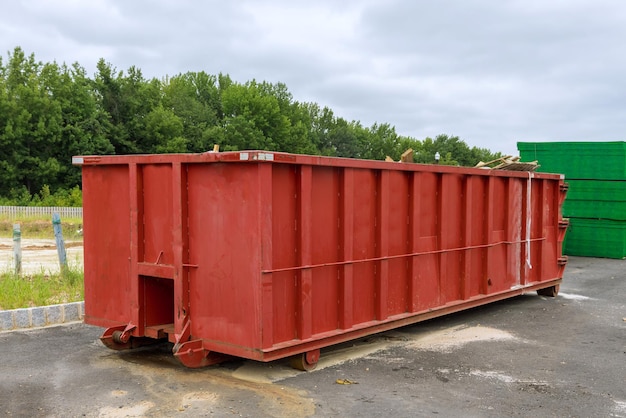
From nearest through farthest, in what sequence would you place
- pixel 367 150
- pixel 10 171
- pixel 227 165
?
pixel 227 165 < pixel 10 171 < pixel 367 150

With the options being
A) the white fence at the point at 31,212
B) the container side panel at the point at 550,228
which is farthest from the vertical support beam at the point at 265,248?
the white fence at the point at 31,212

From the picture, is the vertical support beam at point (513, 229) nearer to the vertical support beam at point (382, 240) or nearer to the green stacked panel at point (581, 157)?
the vertical support beam at point (382, 240)

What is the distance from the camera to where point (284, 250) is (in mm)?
5934

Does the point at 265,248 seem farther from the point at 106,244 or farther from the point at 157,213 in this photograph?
the point at 106,244

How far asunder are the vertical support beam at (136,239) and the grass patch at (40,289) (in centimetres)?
280

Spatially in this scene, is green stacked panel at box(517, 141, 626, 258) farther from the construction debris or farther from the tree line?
the tree line

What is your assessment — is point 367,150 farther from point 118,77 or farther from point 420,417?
point 420,417

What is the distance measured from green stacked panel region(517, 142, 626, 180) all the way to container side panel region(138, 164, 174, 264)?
539 inches

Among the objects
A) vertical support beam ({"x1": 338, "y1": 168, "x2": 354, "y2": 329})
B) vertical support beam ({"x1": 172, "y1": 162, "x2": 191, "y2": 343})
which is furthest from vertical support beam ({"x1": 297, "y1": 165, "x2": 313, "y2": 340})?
vertical support beam ({"x1": 172, "y1": 162, "x2": 191, "y2": 343})

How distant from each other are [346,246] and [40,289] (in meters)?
5.13

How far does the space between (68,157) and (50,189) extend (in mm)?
2666

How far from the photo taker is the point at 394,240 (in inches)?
288

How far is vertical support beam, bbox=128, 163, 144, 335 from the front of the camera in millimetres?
6438

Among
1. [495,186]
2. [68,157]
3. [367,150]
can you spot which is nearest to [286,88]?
[367,150]
